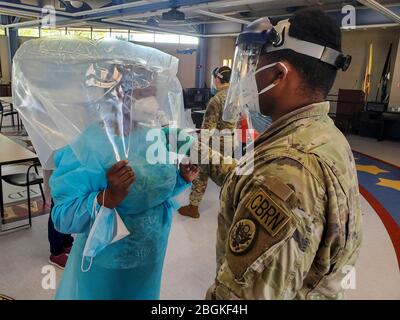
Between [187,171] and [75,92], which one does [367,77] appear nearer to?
[187,171]

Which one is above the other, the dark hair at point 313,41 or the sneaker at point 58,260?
the dark hair at point 313,41

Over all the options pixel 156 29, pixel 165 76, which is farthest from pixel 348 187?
pixel 156 29

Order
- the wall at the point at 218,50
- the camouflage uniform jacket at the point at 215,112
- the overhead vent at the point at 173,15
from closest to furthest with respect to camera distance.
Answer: the camouflage uniform jacket at the point at 215,112, the overhead vent at the point at 173,15, the wall at the point at 218,50

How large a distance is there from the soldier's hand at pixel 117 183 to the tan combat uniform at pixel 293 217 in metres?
0.43

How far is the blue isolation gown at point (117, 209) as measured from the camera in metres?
1.14

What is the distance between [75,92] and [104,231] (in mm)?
522

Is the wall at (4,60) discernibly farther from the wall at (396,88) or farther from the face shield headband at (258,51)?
the face shield headband at (258,51)

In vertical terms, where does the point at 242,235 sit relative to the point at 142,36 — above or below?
below

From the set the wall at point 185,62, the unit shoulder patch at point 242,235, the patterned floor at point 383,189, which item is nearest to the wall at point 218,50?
the wall at point 185,62

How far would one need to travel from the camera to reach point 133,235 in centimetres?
128

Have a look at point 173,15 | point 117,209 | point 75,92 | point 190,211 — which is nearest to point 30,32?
point 173,15

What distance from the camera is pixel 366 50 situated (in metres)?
8.95

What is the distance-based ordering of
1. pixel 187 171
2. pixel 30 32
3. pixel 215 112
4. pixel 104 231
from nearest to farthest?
pixel 104 231 → pixel 187 171 → pixel 215 112 → pixel 30 32

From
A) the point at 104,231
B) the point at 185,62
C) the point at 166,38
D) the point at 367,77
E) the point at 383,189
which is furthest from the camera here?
the point at 185,62
